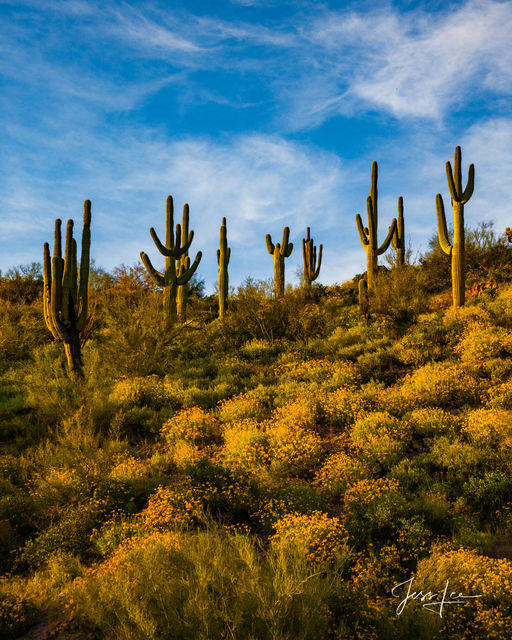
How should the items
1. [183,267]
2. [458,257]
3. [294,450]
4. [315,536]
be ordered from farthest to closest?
[183,267], [458,257], [294,450], [315,536]

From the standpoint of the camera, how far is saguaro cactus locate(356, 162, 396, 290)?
22.9 metres

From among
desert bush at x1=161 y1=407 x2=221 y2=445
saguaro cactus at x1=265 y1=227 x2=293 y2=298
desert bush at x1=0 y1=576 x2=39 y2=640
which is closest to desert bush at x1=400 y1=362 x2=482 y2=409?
desert bush at x1=161 y1=407 x2=221 y2=445

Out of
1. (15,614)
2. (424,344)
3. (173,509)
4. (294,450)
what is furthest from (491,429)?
(15,614)

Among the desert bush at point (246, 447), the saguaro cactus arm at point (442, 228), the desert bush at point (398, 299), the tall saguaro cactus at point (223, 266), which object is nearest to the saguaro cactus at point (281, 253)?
the tall saguaro cactus at point (223, 266)

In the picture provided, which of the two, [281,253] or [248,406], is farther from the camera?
[281,253]

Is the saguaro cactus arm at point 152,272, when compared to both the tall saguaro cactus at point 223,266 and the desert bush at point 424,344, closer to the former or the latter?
the tall saguaro cactus at point 223,266

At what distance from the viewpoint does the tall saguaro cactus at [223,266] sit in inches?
934

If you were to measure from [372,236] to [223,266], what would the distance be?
302 inches

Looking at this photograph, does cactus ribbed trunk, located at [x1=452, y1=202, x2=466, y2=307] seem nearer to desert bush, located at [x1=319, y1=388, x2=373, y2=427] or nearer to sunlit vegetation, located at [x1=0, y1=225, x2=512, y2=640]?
sunlit vegetation, located at [x1=0, y1=225, x2=512, y2=640]

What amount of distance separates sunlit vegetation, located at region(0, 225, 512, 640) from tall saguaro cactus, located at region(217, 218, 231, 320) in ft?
16.6

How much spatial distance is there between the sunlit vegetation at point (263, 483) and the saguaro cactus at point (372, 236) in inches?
197

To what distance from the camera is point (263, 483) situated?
8.12 meters

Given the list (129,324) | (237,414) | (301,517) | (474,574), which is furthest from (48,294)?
(474,574)

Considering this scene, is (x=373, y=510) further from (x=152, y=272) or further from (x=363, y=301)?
(x=152, y=272)
